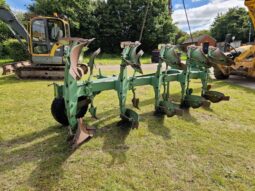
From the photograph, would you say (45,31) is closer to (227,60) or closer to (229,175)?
(227,60)

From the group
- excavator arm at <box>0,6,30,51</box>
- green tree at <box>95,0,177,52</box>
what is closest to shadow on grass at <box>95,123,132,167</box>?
excavator arm at <box>0,6,30,51</box>

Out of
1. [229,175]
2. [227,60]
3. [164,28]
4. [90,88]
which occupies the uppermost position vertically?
[164,28]

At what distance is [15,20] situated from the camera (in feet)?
29.6

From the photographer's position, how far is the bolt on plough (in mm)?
2701

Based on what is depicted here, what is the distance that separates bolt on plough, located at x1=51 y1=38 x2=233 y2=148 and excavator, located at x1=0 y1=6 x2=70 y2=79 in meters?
5.28

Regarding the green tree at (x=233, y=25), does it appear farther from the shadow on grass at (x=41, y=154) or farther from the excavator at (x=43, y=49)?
the shadow on grass at (x=41, y=154)

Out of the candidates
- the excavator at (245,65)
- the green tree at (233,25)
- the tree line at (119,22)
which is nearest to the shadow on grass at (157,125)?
the excavator at (245,65)

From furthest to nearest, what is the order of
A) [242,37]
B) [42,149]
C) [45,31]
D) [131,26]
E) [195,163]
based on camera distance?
[242,37] → [131,26] → [45,31] → [42,149] → [195,163]

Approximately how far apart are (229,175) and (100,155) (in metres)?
1.31

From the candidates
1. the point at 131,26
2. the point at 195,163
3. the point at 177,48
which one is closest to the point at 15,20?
the point at 177,48

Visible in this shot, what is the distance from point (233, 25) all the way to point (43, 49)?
164 ft

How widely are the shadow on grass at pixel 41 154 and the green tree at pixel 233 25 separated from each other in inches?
2009

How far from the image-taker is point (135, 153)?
284 centimetres

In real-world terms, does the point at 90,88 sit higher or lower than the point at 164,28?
lower
